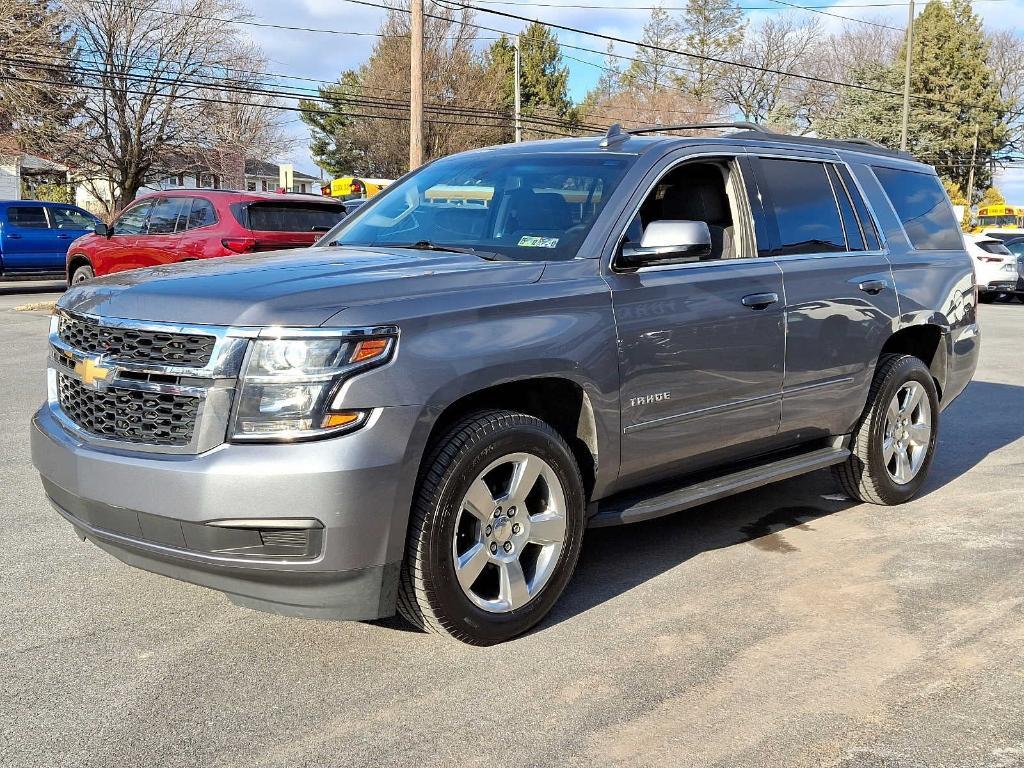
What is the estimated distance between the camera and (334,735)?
3.20 m

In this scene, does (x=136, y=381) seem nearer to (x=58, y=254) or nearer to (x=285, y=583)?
(x=285, y=583)

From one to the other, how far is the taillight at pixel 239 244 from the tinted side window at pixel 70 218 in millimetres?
10927

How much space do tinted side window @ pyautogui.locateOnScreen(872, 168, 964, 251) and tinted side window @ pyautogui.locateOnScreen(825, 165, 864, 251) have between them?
430 mm

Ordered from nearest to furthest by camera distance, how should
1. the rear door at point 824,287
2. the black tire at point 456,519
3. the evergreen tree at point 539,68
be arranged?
1. the black tire at point 456,519
2. the rear door at point 824,287
3. the evergreen tree at point 539,68

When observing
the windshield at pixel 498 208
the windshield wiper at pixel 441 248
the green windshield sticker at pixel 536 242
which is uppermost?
the windshield at pixel 498 208

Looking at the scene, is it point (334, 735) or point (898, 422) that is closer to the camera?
point (334, 735)

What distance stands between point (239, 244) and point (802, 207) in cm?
938

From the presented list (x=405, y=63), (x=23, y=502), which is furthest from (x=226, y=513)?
(x=405, y=63)

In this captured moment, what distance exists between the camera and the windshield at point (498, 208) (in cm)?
445

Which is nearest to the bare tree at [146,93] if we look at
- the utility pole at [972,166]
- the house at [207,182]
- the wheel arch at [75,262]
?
the house at [207,182]

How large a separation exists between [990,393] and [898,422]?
4.59 m

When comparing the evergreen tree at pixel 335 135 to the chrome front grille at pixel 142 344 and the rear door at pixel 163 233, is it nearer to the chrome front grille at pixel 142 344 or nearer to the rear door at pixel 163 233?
the rear door at pixel 163 233

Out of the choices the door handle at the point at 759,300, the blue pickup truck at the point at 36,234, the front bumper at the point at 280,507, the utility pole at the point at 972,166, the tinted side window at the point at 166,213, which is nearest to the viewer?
the front bumper at the point at 280,507

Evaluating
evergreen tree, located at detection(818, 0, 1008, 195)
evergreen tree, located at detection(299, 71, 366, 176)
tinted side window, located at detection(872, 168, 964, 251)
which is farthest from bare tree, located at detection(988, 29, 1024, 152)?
tinted side window, located at detection(872, 168, 964, 251)
